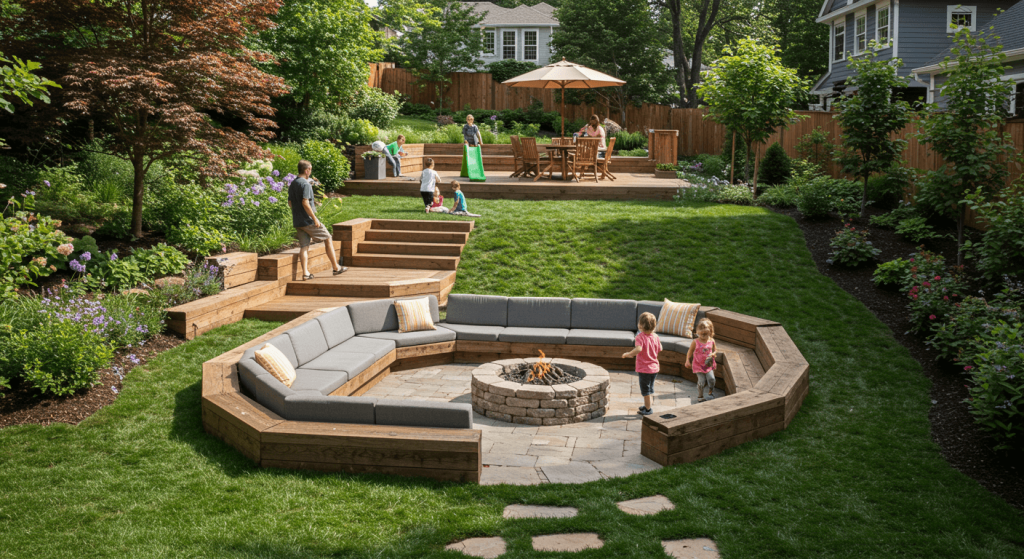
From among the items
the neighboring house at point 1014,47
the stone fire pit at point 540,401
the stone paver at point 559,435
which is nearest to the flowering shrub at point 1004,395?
the stone paver at point 559,435

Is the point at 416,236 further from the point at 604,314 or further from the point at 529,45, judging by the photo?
the point at 529,45

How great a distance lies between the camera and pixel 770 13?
1347 inches

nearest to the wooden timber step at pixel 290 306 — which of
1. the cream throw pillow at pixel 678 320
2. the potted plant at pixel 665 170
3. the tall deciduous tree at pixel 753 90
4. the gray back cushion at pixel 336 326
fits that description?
the gray back cushion at pixel 336 326

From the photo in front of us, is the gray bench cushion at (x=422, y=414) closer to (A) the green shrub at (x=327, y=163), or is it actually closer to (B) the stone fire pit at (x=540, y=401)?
(B) the stone fire pit at (x=540, y=401)

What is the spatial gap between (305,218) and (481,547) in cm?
706

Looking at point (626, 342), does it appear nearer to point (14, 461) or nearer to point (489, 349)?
point (489, 349)

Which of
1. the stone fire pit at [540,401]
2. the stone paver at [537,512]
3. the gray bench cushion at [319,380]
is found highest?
the gray bench cushion at [319,380]

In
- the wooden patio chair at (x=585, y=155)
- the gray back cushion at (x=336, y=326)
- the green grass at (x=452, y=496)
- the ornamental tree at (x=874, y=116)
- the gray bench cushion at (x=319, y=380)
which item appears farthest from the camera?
the wooden patio chair at (x=585, y=155)

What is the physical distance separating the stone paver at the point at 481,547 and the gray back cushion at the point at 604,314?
16.4 ft

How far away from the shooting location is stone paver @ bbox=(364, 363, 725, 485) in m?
5.79

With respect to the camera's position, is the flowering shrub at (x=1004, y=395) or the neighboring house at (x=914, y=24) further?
the neighboring house at (x=914, y=24)

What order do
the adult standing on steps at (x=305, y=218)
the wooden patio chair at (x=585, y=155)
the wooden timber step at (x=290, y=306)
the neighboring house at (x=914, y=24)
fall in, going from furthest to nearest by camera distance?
the neighboring house at (x=914, y=24) → the wooden patio chair at (x=585, y=155) → the adult standing on steps at (x=305, y=218) → the wooden timber step at (x=290, y=306)

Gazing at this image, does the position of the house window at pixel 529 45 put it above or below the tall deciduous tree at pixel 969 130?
above

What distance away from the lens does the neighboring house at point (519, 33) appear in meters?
36.2
